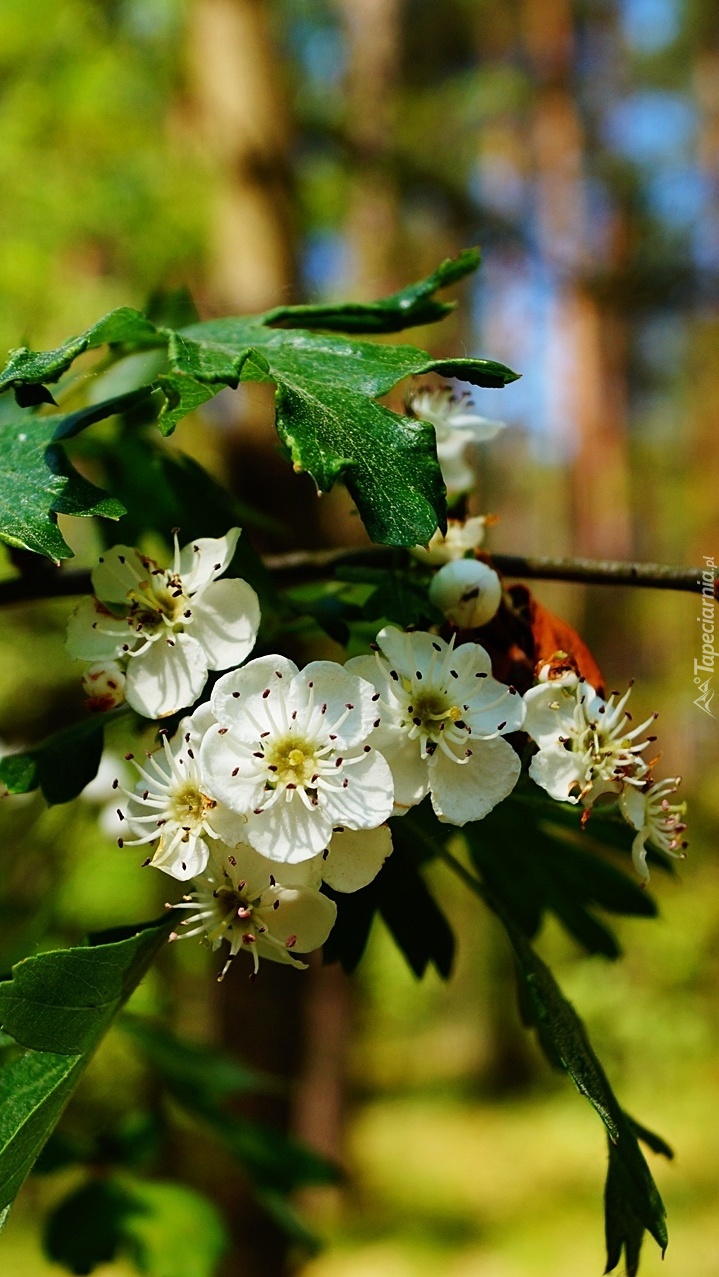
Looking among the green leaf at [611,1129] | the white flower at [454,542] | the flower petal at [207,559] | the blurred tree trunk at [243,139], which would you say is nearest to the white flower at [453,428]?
the white flower at [454,542]

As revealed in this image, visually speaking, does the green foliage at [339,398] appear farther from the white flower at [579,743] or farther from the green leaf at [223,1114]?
the green leaf at [223,1114]

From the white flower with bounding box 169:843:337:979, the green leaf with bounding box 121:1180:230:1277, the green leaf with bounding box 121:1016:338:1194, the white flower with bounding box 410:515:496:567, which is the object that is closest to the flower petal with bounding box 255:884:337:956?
the white flower with bounding box 169:843:337:979

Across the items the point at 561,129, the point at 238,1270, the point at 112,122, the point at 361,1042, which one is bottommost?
the point at 361,1042

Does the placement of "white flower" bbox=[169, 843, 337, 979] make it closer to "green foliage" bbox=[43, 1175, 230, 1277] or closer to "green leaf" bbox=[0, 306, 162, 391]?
"green leaf" bbox=[0, 306, 162, 391]

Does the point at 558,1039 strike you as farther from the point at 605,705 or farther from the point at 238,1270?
the point at 238,1270

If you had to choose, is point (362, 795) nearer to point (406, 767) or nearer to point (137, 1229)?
point (406, 767)

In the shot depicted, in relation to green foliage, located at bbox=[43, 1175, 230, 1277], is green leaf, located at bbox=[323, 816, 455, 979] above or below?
above

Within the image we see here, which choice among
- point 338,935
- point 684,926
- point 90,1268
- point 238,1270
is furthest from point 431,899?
point 684,926
